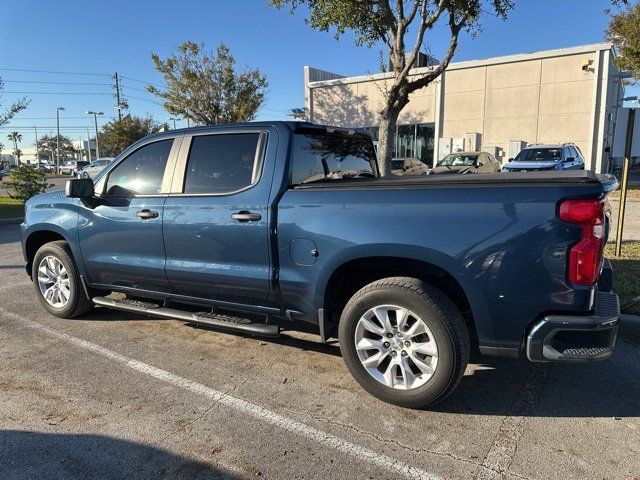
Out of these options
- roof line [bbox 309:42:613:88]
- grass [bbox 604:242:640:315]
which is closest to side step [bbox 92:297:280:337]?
grass [bbox 604:242:640:315]

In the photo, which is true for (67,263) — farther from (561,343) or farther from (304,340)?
(561,343)

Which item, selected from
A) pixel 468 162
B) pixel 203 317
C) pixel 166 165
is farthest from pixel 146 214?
pixel 468 162

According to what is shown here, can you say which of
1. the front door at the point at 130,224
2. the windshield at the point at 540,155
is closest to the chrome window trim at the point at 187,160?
the front door at the point at 130,224

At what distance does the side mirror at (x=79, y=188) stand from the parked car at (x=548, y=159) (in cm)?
1476

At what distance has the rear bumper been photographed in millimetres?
2783

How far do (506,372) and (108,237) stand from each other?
3.65 meters

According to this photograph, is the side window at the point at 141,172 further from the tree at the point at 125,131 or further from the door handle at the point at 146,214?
the tree at the point at 125,131

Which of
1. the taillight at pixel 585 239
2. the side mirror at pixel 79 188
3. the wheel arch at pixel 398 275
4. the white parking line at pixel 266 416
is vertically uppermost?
the side mirror at pixel 79 188

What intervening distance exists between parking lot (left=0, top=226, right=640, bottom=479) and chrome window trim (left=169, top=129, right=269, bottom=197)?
1.40 metres

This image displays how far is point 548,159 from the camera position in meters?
17.4

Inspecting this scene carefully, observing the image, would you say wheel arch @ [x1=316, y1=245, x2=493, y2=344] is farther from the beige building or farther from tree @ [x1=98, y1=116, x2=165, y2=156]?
tree @ [x1=98, y1=116, x2=165, y2=156]

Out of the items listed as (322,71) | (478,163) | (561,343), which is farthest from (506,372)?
(322,71)

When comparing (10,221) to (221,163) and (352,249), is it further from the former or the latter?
(352,249)

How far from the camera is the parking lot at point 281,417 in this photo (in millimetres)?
2701
